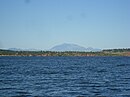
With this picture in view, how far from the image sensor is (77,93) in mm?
42531

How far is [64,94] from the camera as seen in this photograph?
41.6 metres

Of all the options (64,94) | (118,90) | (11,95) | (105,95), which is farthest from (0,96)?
(118,90)

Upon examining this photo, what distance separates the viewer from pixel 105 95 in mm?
40812

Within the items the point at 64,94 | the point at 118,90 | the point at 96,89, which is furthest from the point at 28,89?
the point at 118,90

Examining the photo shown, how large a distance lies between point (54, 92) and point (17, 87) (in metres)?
7.32

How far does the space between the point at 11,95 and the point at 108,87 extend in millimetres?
15183

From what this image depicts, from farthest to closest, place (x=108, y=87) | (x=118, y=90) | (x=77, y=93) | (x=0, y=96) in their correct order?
(x=108, y=87) → (x=118, y=90) → (x=77, y=93) → (x=0, y=96)

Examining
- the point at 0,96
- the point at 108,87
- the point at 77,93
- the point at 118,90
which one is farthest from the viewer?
the point at 108,87

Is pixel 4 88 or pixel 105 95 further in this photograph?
pixel 4 88

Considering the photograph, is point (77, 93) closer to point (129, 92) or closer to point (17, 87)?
point (129, 92)

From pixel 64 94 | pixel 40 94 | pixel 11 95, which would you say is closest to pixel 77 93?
pixel 64 94

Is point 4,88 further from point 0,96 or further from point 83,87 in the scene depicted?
point 83,87

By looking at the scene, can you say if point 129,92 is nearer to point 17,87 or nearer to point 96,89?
point 96,89

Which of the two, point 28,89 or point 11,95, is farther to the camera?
point 28,89
